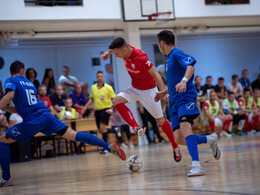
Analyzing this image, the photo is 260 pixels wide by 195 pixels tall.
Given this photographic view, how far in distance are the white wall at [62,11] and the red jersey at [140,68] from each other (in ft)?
19.6

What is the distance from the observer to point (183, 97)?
419cm

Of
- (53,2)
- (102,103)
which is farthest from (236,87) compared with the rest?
(53,2)

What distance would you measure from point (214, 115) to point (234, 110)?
1083 millimetres

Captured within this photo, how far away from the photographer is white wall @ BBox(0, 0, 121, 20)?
1037cm

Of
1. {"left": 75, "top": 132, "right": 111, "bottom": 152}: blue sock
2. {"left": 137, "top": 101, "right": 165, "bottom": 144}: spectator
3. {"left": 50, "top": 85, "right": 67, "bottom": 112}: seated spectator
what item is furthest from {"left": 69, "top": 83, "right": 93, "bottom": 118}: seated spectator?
{"left": 75, "top": 132, "right": 111, "bottom": 152}: blue sock

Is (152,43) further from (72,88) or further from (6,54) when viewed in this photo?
(6,54)

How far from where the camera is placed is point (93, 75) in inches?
608

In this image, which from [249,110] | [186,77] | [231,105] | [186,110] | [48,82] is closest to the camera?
[186,77]

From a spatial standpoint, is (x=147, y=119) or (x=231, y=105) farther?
(x=231, y=105)

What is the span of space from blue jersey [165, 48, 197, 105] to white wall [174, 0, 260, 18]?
7998 mm

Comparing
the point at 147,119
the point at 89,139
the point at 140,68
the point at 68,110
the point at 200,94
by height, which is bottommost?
the point at 147,119

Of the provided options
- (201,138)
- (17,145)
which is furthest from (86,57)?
(201,138)

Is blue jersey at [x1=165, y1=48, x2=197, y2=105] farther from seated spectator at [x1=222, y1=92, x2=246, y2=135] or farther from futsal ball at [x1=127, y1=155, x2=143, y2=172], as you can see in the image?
seated spectator at [x1=222, y1=92, x2=246, y2=135]

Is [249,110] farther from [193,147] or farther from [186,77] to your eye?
[186,77]
